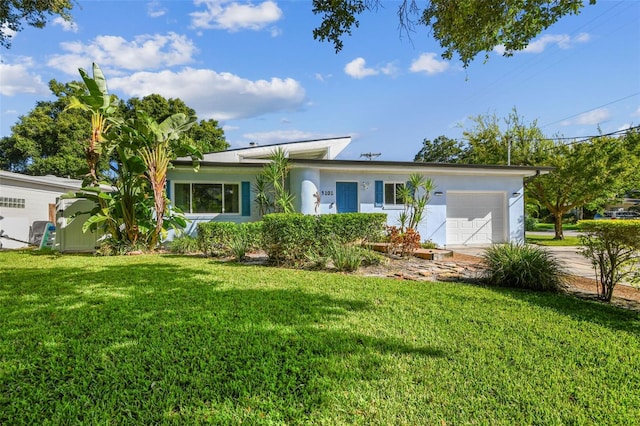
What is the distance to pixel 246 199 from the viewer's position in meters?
12.8

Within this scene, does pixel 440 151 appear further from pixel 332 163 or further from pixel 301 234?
pixel 301 234

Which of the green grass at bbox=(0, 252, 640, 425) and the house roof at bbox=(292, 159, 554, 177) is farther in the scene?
the house roof at bbox=(292, 159, 554, 177)

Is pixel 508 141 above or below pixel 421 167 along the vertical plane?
above

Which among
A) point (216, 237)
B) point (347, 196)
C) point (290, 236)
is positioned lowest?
point (216, 237)

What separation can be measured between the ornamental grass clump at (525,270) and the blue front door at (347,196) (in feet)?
22.8

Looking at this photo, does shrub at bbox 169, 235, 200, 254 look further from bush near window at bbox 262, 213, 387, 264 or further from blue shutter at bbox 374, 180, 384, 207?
blue shutter at bbox 374, 180, 384, 207

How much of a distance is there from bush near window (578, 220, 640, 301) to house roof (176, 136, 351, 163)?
10903 mm

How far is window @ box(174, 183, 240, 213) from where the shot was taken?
1230 cm

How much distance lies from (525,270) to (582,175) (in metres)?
14.3

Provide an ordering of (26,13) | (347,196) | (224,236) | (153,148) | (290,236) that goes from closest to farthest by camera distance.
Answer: (26,13) → (290,236) → (224,236) → (153,148) → (347,196)

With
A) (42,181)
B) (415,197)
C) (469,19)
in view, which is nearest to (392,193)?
(415,197)

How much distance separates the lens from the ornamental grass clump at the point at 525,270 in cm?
608

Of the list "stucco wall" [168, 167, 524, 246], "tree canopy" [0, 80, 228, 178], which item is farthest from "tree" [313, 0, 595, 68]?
"tree canopy" [0, 80, 228, 178]

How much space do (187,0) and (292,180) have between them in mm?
6558
